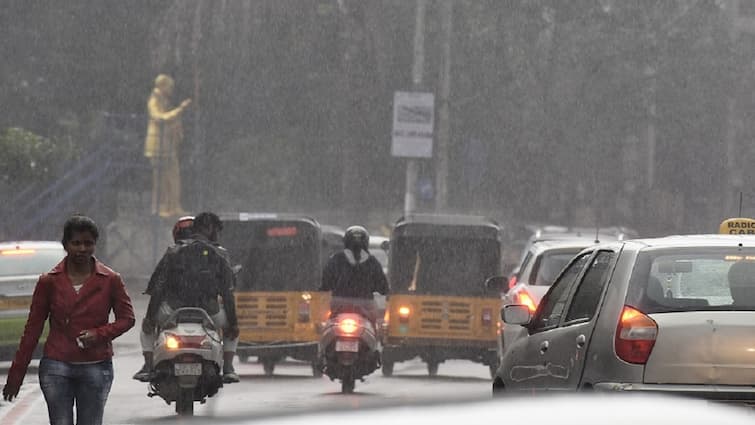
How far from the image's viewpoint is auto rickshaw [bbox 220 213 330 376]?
838 inches

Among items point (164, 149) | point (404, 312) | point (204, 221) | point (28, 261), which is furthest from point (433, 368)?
point (164, 149)

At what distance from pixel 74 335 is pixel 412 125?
1170 inches

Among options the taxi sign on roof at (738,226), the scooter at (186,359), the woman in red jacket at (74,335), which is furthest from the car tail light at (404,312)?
the woman in red jacket at (74,335)

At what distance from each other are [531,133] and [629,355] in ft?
133

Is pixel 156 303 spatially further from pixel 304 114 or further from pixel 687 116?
pixel 687 116

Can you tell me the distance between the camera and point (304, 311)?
2142 cm

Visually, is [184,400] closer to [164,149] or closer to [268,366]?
[268,366]

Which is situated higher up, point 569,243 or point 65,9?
point 65,9

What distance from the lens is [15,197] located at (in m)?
44.3

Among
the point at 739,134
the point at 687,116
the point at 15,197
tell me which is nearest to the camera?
the point at 15,197

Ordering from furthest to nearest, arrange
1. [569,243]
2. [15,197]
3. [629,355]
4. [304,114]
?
[304,114]
[15,197]
[569,243]
[629,355]

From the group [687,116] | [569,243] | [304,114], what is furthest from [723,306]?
[687,116]

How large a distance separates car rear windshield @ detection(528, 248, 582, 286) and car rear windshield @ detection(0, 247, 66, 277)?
19.3ft

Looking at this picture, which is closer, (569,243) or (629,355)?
(629,355)
